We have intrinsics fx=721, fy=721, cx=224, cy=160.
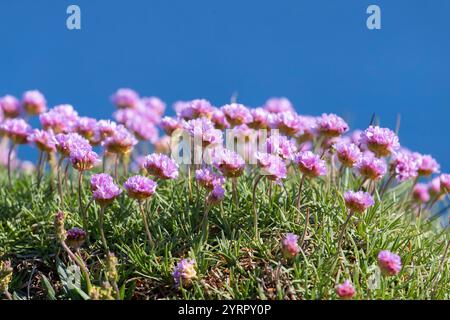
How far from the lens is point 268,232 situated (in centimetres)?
319

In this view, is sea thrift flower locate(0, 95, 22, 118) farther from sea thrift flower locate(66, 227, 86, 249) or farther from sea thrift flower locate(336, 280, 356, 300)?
sea thrift flower locate(336, 280, 356, 300)

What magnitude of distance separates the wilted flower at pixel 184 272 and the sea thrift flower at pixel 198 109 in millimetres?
1089

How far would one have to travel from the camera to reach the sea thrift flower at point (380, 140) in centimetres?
306

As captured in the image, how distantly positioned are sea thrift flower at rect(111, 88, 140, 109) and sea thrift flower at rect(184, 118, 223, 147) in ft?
5.84

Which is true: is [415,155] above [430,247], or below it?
above

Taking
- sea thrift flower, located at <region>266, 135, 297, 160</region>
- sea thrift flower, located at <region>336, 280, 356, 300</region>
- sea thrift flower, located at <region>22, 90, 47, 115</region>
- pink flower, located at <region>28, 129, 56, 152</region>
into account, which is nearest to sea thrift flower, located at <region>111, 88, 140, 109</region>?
sea thrift flower, located at <region>22, 90, 47, 115</region>

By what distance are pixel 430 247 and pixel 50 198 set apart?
6.31 ft

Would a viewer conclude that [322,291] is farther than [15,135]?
No

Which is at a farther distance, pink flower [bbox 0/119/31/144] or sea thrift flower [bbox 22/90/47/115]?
sea thrift flower [bbox 22/90/47/115]

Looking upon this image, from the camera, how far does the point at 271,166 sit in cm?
288

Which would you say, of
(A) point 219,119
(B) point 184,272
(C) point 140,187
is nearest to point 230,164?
(C) point 140,187

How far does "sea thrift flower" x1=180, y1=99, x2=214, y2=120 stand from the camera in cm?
367
